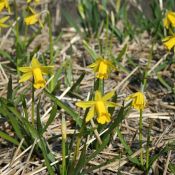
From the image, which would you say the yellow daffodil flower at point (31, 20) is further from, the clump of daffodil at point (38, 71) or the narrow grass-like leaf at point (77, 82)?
the clump of daffodil at point (38, 71)

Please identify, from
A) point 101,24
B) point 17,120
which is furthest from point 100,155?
point 101,24

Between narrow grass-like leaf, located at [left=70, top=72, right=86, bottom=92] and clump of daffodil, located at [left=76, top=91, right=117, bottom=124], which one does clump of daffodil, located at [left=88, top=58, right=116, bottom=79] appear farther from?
narrow grass-like leaf, located at [left=70, top=72, right=86, bottom=92]

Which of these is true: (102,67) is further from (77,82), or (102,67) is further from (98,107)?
(77,82)

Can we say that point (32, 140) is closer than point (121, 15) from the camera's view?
Yes

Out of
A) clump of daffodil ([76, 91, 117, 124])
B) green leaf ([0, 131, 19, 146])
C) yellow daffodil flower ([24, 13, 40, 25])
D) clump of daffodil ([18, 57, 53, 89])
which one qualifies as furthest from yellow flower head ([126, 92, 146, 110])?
yellow daffodil flower ([24, 13, 40, 25])

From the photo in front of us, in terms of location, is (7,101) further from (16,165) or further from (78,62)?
(78,62)

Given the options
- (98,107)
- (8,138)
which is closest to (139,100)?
(98,107)

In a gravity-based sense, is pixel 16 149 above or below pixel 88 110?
below

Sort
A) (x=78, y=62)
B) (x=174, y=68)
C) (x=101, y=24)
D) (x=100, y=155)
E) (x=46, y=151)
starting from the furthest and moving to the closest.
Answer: (x=101, y=24) → (x=78, y=62) → (x=174, y=68) → (x=100, y=155) → (x=46, y=151)

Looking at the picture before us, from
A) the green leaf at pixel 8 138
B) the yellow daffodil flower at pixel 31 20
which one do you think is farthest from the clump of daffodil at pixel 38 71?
the yellow daffodil flower at pixel 31 20

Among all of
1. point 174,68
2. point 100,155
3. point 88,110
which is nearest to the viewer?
point 88,110

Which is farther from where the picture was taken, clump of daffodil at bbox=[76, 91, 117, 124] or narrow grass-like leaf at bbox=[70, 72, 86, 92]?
narrow grass-like leaf at bbox=[70, 72, 86, 92]
